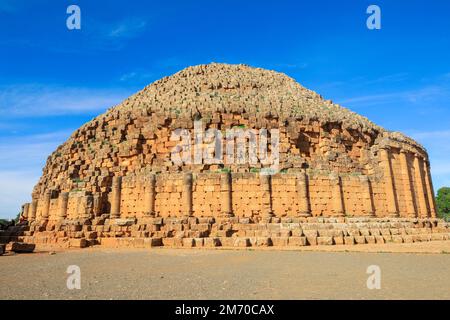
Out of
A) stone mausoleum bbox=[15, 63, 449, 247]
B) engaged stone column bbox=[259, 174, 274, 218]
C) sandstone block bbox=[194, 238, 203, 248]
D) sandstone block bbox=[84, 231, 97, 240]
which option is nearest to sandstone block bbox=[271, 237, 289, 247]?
stone mausoleum bbox=[15, 63, 449, 247]

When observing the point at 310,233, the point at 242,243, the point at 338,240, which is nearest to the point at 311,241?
the point at 310,233

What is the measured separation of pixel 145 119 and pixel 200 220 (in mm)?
10101

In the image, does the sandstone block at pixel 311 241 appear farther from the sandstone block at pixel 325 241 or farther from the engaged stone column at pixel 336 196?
the engaged stone column at pixel 336 196

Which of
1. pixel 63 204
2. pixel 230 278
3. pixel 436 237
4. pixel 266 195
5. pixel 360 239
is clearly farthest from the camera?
pixel 63 204

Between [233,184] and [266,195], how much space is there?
211 centimetres

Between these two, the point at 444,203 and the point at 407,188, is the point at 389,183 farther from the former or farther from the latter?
the point at 444,203

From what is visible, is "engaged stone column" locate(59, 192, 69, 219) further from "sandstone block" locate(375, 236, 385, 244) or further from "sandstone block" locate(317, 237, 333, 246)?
"sandstone block" locate(375, 236, 385, 244)

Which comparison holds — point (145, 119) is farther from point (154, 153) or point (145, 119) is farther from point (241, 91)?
point (241, 91)

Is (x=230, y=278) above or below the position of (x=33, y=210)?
below

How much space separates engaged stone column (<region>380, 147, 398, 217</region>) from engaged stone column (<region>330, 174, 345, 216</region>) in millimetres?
3878

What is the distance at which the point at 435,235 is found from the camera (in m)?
19.7

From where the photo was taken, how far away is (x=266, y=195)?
20.0 m

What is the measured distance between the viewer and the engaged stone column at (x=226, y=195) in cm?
1955
